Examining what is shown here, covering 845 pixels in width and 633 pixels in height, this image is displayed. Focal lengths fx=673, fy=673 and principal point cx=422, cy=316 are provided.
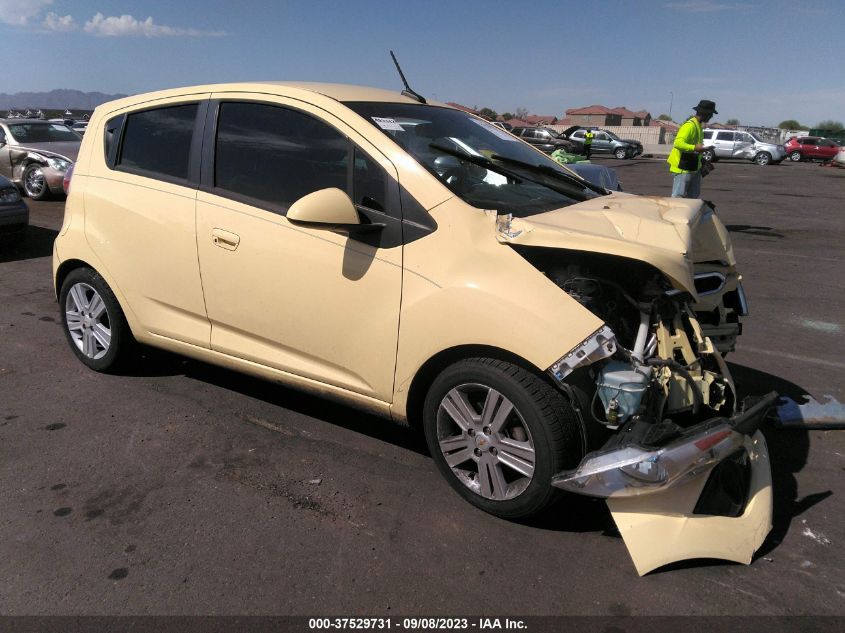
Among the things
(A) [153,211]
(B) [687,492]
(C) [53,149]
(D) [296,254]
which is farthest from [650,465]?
(C) [53,149]

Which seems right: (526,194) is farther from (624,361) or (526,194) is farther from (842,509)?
(842,509)

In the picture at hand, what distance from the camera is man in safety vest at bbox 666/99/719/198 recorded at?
903cm

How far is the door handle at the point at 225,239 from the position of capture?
11.5 ft

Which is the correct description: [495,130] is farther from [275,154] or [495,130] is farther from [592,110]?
[592,110]

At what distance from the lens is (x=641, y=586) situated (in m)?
2.60

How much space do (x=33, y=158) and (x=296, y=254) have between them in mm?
11588

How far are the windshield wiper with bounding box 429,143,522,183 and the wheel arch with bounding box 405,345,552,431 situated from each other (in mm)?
1062

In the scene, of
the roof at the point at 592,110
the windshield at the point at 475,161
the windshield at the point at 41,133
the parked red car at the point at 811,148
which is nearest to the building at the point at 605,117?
the roof at the point at 592,110

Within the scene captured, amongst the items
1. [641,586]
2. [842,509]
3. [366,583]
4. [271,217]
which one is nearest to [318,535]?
[366,583]

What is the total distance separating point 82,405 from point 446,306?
257 cm

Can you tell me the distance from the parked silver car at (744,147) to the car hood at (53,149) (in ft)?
100

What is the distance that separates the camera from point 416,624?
2414mm

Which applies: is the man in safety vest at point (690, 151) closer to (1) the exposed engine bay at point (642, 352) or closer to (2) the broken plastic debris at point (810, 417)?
(2) the broken plastic debris at point (810, 417)

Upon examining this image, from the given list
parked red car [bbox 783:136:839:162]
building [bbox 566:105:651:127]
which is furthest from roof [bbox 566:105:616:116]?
parked red car [bbox 783:136:839:162]
